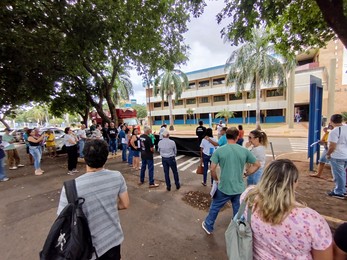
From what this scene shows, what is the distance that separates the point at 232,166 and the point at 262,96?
35914mm

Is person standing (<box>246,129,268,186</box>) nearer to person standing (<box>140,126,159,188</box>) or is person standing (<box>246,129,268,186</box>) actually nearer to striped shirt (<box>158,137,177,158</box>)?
striped shirt (<box>158,137,177,158</box>)

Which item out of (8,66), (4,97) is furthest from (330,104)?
(4,97)

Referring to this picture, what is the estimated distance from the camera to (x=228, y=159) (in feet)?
10.3

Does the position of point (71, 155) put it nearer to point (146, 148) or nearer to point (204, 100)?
point (146, 148)

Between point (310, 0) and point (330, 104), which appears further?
point (330, 104)

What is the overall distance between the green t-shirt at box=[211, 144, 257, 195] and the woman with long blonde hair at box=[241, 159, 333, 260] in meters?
1.62

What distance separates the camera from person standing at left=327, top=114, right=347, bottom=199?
14.4 feet

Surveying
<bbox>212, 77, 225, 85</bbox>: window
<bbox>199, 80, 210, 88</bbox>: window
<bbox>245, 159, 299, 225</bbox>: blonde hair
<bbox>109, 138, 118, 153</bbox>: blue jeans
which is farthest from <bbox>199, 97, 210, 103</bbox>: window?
<bbox>245, 159, 299, 225</bbox>: blonde hair

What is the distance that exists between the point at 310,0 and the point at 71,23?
26.2ft

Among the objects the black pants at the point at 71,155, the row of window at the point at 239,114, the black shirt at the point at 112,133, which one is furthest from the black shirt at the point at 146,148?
the row of window at the point at 239,114

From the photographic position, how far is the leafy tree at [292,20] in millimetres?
3771

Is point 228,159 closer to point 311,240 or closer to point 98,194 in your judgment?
point 311,240

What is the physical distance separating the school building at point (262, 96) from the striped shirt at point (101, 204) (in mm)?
24502

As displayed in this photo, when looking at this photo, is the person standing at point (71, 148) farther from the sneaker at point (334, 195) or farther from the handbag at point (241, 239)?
the sneaker at point (334, 195)
